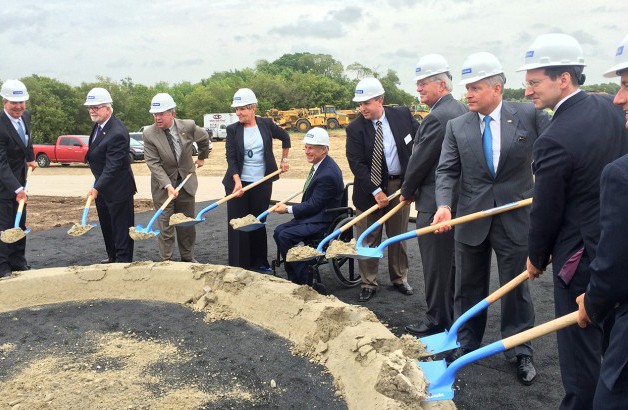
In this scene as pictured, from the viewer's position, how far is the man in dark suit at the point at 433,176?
13.1ft

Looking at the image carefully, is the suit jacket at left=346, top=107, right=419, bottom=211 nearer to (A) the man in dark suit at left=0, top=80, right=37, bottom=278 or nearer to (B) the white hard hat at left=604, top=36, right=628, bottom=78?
(B) the white hard hat at left=604, top=36, right=628, bottom=78

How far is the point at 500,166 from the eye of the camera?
344 cm

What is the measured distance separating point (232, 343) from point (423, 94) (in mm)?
2278

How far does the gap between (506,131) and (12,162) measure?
4.98 m

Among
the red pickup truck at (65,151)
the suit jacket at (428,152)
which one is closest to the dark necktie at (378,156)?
the suit jacket at (428,152)

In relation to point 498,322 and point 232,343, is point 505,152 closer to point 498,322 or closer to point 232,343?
point 498,322

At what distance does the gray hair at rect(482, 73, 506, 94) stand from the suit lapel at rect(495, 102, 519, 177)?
0.15 meters

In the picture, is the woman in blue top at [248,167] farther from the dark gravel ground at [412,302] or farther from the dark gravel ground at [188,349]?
the dark gravel ground at [188,349]

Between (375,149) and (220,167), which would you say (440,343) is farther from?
(220,167)

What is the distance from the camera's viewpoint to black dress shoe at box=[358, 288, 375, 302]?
4.98 m

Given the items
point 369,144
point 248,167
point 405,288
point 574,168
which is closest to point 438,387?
point 574,168

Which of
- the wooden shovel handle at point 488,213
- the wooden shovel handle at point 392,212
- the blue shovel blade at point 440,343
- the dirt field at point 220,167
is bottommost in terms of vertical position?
the dirt field at point 220,167

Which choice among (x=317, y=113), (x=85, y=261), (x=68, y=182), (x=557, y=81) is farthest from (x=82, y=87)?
(x=557, y=81)

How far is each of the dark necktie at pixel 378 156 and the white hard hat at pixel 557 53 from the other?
229 centimetres
